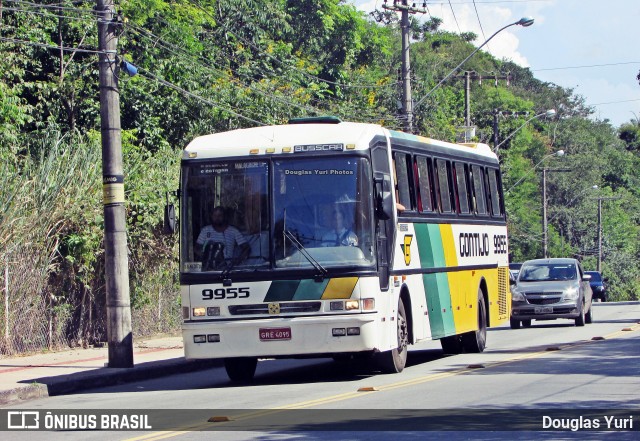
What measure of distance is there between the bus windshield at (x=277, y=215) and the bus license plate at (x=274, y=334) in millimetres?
818

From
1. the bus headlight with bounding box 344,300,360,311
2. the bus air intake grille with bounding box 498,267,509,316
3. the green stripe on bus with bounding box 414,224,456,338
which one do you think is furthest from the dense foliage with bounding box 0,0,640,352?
the bus air intake grille with bounding box 498,267,509,316

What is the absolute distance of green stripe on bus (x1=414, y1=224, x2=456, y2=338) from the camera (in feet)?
60.5

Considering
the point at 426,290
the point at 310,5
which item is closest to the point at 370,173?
the point at 426,290

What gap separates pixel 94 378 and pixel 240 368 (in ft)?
6.79

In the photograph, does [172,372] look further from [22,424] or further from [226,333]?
[22,424]

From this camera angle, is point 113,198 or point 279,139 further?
point 113,198

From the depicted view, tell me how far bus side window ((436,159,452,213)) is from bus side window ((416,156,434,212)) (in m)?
0.55

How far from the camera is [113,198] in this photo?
18.3 m

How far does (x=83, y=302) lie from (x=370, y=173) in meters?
8.58

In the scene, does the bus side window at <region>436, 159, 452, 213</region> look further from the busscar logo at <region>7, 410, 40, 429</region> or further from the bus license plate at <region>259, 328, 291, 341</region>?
the busscar logo at <region>7, 410, 40, 429</region>

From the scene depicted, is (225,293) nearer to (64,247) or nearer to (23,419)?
(23,419)

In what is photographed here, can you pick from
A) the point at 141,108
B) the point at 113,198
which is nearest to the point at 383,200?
the point at 113,198

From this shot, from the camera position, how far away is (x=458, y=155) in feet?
69.5

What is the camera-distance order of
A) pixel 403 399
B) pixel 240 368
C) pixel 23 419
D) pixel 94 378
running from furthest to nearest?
pixel 240 368 → pixel 94 378 → pixel 403 399 → pixel 23 419
